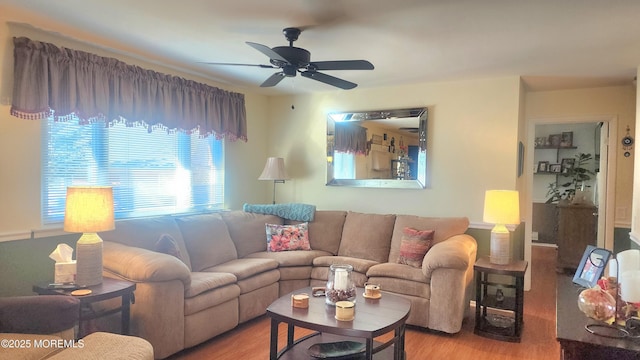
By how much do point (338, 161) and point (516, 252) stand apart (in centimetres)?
223

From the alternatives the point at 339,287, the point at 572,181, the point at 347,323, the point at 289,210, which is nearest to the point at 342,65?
the point at 339,287

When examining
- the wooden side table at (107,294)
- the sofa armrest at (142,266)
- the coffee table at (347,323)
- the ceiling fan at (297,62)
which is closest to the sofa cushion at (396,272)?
the coffee table at (347,323)

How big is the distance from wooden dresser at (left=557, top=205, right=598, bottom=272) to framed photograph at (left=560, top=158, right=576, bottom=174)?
1885 mm

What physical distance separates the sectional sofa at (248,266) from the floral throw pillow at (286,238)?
0.28 ft

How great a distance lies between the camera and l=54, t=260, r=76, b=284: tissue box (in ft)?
9.05

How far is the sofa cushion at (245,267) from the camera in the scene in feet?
11.9

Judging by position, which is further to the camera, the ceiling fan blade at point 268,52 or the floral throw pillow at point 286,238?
the floral throw pillow at point 286,238

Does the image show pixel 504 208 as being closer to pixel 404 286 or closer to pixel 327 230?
pixel 404 286

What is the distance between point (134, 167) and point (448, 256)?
2.89m

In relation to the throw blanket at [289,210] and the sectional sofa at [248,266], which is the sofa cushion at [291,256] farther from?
the throw blanket at [289,210]

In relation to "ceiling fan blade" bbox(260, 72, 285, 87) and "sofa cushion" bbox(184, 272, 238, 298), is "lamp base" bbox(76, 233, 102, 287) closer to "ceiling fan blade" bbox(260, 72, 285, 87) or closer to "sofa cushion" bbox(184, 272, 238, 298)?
"sofa cushion" bbox(184, 272, 238, 298)

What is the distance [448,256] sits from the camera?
340cm

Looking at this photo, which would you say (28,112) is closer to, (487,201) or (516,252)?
(487,201)

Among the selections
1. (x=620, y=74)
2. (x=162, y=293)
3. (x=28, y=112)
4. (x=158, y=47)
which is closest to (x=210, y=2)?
(x=158, y=47)
